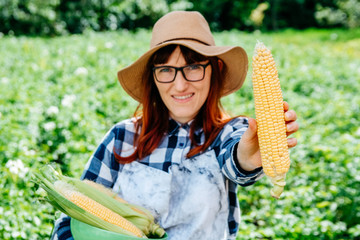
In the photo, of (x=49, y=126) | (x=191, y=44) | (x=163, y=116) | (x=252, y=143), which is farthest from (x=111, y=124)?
(x=252, y=143)

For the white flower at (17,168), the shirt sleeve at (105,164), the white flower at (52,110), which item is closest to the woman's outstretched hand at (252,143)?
the shirt sleeve at (105,164)

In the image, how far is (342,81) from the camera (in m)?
7.46

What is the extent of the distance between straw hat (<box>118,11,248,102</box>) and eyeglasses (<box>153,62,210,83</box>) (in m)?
0.10

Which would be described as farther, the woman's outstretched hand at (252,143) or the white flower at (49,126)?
the white flower at (49,126)

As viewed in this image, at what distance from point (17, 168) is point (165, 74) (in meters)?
1.55

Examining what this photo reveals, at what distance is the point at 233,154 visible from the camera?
167 cm

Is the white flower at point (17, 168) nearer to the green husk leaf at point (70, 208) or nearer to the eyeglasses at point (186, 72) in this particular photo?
the green husk leaf at point (70, 208)

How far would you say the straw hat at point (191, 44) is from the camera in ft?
6.19

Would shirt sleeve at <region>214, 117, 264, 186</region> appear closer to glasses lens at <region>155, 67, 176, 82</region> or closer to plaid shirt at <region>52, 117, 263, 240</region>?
plaid shirt at <region>52, 117, 263, 240</region>

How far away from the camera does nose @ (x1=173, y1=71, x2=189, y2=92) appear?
6.25 feet

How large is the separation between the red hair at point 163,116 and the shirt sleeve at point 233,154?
0.05 meters

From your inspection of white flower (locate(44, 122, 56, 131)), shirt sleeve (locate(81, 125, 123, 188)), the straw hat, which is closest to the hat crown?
the straw hat

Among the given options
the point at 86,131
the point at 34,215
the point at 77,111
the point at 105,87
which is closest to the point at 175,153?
the point at 34,215

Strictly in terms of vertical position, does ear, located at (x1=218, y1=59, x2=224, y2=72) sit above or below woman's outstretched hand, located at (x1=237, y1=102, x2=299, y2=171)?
above
